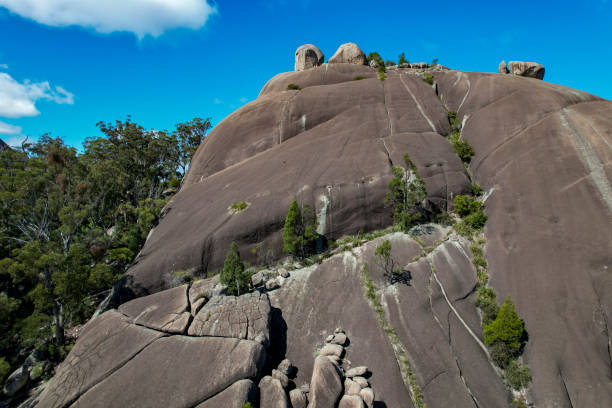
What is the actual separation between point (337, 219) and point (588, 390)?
642 inches

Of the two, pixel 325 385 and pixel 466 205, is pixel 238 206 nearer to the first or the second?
pixel 325 385

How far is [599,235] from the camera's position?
15.9m

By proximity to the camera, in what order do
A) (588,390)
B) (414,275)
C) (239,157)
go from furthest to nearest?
(239,157) → (414,275) → (588,390)

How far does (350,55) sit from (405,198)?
109 ft

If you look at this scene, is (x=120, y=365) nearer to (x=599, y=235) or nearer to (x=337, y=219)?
(x=337, y=219)

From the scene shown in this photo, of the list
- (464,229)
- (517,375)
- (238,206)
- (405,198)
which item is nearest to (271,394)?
(517,375)

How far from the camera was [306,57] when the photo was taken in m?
45.4

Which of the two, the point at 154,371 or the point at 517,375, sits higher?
the point at 154,371

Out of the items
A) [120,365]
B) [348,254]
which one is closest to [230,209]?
[348,254]

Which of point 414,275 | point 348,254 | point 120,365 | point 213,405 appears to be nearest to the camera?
point 213,405

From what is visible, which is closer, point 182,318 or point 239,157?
point 182,318

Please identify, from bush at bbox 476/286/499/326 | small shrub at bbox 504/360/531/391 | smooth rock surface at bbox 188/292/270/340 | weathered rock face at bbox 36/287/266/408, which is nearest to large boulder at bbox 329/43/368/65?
bush at bbox 476/286/499/326

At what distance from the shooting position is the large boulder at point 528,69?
36969 millimetres

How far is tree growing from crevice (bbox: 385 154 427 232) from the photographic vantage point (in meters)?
21.3
